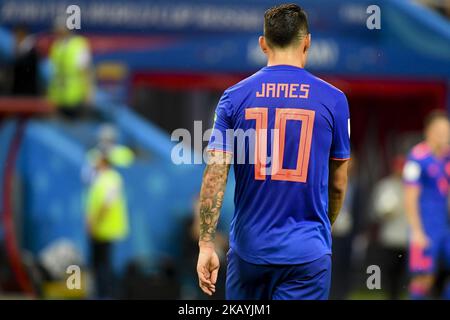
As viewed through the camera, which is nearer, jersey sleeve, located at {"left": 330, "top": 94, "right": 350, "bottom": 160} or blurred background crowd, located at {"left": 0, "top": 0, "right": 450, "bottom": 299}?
jersey sleeve, located at {"left": 330, "top": 94, "right": 350, "bottom": 160}

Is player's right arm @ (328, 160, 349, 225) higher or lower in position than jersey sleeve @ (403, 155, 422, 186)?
lower

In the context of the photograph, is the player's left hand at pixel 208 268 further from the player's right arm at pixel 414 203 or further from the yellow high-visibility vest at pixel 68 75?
the yellow high-visibility vest at pixel 68 75

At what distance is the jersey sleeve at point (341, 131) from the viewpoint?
18.1 ft

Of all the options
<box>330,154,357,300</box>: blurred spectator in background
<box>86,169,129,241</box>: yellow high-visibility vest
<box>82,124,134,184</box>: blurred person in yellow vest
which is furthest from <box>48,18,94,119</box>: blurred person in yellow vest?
<box>330,154,357,300</box>: blurred spectator in background

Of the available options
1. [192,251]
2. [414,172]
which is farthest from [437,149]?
[192,251]

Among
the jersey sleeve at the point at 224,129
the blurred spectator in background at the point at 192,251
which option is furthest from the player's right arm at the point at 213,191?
the blurred spectator in background at the point at 192,251

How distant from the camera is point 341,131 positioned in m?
5.55

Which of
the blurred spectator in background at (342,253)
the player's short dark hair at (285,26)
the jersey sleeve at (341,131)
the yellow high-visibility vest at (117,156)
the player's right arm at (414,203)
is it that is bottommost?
the blurred spectator in background at (342,253)

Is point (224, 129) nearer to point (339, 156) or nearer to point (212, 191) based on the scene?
point (212, 191)

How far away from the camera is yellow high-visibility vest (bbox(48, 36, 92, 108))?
49.8 ft

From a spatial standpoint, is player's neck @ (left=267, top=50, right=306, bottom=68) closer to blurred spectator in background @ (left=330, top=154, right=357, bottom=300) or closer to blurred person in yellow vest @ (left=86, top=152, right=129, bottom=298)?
blurred person in yellow vest @ (left=86, top=152, right=129, bottom=298)

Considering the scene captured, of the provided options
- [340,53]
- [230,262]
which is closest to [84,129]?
[340,53]

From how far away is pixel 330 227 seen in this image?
18.7 feet

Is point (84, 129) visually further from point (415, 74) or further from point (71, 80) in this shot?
point (415, 74)
